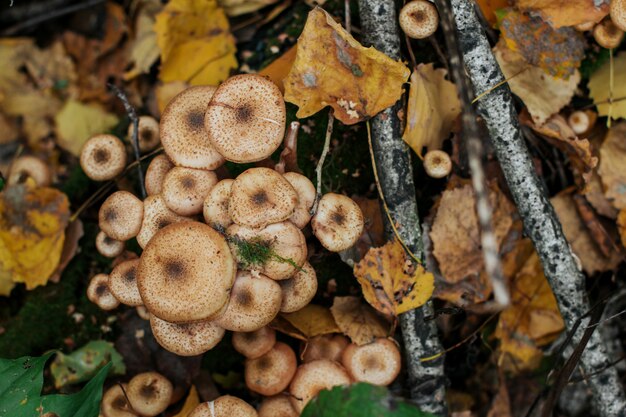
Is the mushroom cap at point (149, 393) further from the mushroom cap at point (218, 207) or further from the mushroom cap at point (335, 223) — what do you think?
the mushroom cap at point (335, 223)

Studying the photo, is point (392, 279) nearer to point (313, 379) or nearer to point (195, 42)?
point (313, 379)

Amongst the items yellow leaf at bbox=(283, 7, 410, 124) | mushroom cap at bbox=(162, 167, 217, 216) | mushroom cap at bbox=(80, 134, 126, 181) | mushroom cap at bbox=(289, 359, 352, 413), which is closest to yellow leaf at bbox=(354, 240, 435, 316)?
mushroom cap at bbox=(289, 359, 352, 413)

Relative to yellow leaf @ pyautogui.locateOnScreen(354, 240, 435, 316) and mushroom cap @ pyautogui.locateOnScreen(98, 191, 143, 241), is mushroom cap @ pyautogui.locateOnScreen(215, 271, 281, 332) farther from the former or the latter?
mushroom cap @ pyautogui.locateOnScreen(98, 191, 143, 241)

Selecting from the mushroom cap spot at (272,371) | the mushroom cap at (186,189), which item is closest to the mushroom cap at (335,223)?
the mushroom cap at (186,189)

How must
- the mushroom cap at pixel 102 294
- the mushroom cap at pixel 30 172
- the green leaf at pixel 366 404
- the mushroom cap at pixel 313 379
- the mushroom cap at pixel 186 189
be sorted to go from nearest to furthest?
the green leaf at pixel 366 404, the mushroom cap at pixel 186 189, the mushroom cap at pixel 313 379, the mushroom cap at pixel 102 294, the mushroom cap at pixel 30 172

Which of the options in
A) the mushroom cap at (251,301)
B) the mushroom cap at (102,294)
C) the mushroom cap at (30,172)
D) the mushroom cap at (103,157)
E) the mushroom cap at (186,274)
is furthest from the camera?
the mushroom cap at (30,172)

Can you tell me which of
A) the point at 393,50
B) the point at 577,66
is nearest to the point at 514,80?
the point at 577,66

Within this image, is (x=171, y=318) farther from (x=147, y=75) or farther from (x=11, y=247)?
(x=147, y=75)
